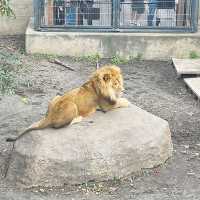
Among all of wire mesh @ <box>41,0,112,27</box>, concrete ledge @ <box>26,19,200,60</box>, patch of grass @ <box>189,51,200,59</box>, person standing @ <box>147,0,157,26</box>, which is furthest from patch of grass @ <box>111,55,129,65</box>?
patch of grass @ <box>189,51,200,59</box>

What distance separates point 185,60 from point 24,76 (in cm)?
284

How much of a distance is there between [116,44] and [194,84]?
2152mm

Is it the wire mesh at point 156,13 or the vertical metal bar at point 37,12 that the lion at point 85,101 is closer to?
the wire mesh at point 156,13

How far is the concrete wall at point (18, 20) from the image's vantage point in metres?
11.9

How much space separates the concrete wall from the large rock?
20.1 feet

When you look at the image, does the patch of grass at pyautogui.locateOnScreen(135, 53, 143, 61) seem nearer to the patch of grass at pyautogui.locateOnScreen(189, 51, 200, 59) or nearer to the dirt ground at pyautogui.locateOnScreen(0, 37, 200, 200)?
the dirt ground at pyautogui.locateOnScreen(0, 37, 200, 200)

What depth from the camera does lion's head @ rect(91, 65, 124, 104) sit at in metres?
6.27

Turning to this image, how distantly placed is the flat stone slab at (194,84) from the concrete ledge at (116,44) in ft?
4.75

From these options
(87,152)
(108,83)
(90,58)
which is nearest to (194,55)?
(90,58)

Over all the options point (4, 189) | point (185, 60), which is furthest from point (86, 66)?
point (4, 189)

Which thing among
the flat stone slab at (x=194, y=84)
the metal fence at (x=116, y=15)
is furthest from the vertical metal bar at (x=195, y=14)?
the flat stone slab at (x=194, y=84)

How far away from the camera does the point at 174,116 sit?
8.01 m

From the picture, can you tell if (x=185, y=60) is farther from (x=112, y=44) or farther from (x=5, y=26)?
(x=5, y=26)

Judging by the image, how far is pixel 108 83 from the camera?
20.6ft
